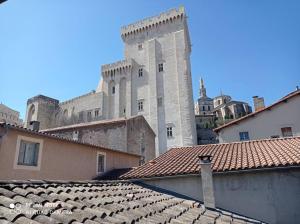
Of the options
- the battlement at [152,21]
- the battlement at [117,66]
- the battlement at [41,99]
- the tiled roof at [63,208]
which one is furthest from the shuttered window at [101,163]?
the battlement at [41,99]

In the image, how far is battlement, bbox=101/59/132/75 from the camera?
47344 mm

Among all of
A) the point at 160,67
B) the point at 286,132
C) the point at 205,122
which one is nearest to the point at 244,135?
the point at 286,132

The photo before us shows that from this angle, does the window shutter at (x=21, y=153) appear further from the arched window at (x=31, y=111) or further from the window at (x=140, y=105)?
the arched window at (x=31, y=111)

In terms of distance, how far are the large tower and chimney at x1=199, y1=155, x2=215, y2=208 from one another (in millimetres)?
29454

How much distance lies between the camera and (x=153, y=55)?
45.9 m

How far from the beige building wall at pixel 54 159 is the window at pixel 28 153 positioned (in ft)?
0.78

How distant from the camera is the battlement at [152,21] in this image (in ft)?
148

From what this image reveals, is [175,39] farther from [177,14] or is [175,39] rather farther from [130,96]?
[130,96]

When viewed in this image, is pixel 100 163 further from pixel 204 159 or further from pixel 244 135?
pixel 244 135

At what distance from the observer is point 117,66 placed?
158ft

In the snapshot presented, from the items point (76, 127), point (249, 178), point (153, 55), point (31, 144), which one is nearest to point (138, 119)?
point (76, 127)

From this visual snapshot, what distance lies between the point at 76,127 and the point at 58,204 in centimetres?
2212

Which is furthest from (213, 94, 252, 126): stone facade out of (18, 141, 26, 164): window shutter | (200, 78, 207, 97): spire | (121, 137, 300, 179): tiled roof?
(18, 141, 26, 164): window shutter

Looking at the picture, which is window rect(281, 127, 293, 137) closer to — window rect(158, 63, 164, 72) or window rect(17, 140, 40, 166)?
window rect(17, 140, 40, 166)
